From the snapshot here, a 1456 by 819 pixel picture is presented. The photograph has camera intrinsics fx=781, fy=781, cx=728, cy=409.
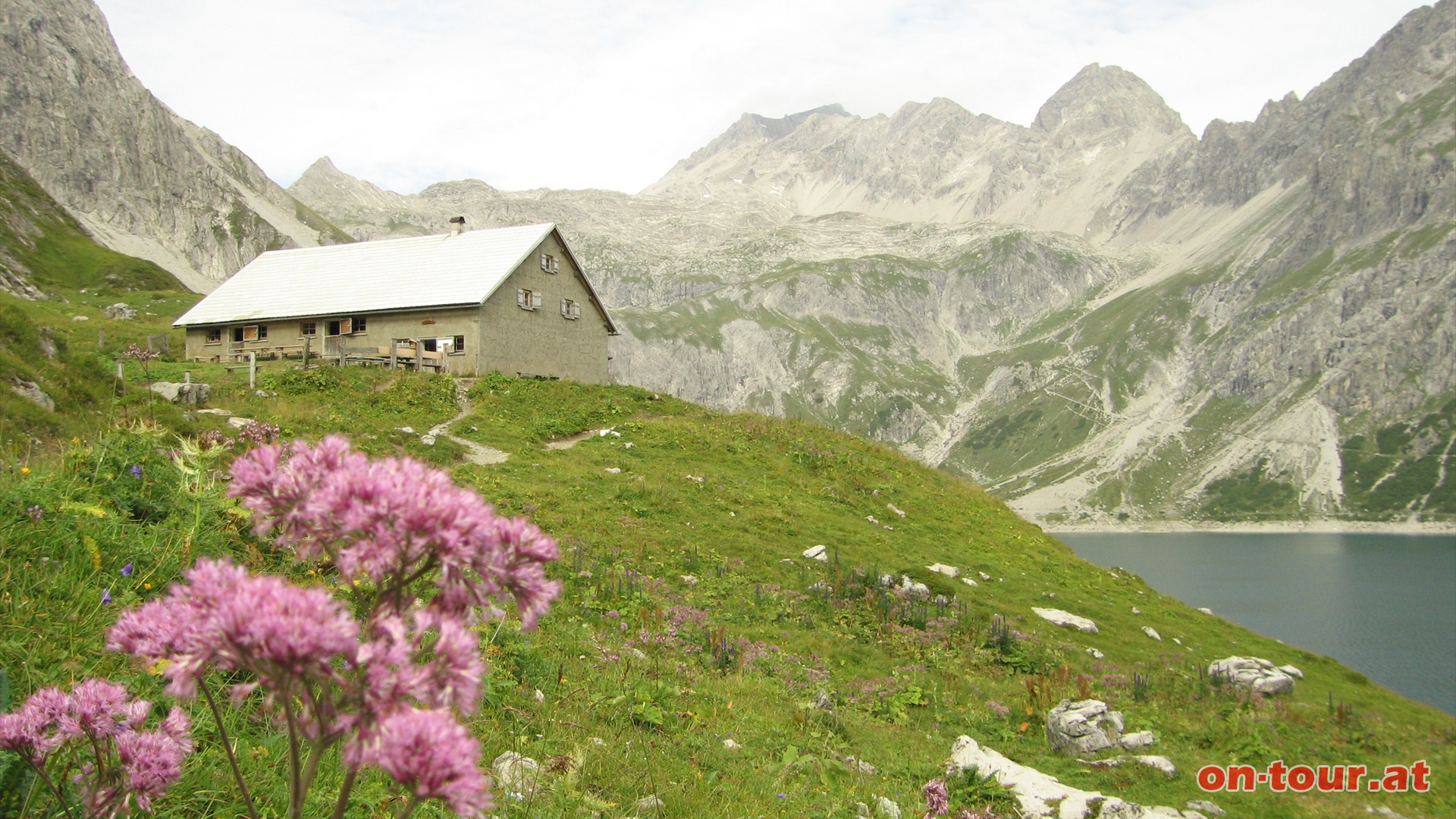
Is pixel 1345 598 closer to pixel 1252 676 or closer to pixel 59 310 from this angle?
pixel 1252 676

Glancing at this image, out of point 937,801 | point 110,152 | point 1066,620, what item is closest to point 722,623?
point 937,801

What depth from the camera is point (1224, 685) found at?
69.5ft

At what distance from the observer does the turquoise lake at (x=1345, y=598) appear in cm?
8144

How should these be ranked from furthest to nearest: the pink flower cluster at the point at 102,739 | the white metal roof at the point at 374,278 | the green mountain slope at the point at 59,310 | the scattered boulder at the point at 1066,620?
the white metal roof at the point at 374,278 < the scattered boulder at the point at 1066,620 < the green mountain slope at the point at 59,310 < the pink flower cluster at the point at 102,739

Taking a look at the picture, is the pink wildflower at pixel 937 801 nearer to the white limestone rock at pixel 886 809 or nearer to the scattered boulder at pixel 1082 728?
the white limestone rock at pixel 886 809

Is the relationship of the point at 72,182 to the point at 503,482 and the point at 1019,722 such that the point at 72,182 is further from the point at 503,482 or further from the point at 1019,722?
the point at 1019,722

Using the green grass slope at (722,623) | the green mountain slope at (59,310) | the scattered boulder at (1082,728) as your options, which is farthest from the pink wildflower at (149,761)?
the scattered boulder at (1082,728)

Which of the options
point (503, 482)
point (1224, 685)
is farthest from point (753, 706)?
point (1224, 685)

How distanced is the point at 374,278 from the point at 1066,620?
45.3 metres

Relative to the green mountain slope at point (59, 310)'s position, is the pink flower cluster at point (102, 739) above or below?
below

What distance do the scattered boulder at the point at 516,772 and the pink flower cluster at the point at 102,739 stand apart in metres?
3.53

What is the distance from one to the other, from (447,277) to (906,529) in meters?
33.0

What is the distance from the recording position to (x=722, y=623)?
57.3 feet

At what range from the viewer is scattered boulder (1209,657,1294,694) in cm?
2161
